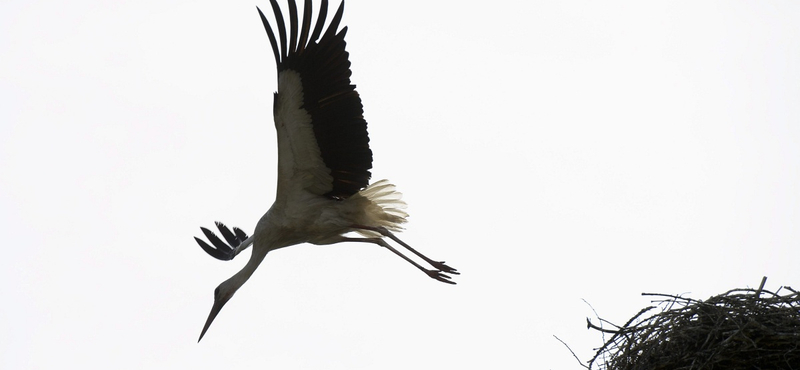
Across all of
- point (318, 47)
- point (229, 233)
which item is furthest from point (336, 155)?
point (229, 233)

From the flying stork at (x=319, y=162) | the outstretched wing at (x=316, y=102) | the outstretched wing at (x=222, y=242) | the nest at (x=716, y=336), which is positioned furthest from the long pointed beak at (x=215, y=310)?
the nest at (x=716, y=336)

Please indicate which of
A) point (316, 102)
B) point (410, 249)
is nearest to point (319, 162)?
point (316, 102)

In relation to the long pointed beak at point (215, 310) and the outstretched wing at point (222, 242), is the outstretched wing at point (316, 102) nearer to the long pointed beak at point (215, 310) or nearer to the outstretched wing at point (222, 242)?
the long pointed beak at point (215, 310)

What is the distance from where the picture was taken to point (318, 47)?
263 inches

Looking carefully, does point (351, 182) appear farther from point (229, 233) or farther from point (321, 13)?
point (229, 233)

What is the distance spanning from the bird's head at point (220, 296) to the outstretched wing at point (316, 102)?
39.7 inches

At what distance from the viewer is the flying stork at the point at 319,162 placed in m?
6.68

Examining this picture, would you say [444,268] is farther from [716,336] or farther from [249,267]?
[716,336]

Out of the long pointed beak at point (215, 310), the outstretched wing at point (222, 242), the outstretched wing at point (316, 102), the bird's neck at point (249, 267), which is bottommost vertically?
the long pointed beak at point (215, 310)

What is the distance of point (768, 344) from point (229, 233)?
512 cm

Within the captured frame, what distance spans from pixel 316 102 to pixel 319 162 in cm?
53

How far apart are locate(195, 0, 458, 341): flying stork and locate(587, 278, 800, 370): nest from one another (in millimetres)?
2184

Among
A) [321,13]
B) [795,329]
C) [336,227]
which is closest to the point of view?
[795,329]

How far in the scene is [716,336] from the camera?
5066 millimetres
